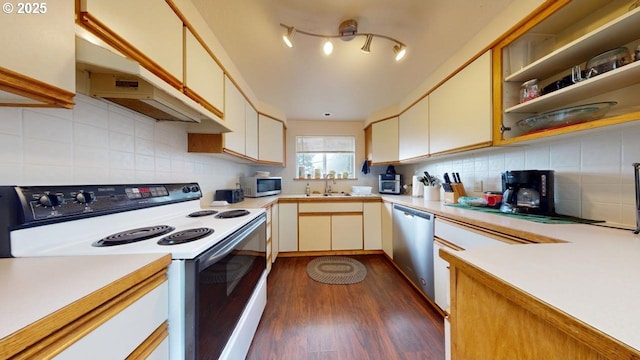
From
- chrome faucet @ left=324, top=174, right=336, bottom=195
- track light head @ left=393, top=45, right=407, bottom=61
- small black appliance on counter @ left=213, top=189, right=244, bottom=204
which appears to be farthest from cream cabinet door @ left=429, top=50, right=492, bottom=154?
small black appliance on counter @ left=213, top=189, right=244, bottom=204

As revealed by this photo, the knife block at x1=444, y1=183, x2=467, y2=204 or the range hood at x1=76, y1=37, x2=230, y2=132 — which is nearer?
the range hood at x1=76, y1=37, x2=230, y2=132

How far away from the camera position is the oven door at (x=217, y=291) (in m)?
0.69

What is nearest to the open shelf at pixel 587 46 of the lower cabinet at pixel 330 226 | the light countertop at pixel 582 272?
the light countertop at pixel 582 272

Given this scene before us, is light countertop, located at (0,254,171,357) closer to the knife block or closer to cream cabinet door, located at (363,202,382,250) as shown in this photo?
the knife block

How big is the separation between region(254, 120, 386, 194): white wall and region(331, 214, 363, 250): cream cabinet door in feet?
2.79

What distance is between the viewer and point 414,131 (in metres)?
2.39

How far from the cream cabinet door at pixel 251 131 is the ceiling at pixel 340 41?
0.26 meters

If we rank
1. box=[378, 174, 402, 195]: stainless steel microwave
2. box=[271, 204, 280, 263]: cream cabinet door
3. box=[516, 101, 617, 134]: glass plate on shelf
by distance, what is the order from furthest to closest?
box=[378, 174, 402, 195]: stainless steel microwave → box=[271, 204, 280, 263]: cream cabinet door → box=[516, 101, 617, 134]: glass plate on shelf

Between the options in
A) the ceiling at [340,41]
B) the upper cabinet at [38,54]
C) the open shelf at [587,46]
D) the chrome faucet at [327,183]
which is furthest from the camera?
the chrome faucet at [327,183]

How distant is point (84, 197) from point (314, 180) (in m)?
2.82

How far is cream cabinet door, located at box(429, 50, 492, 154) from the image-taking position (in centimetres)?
145

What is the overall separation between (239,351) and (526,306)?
1.26 meters

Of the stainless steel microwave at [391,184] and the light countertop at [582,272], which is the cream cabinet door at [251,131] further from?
the light countertop at [582,272]

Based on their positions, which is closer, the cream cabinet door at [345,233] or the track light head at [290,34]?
the track light head at [290,34]
